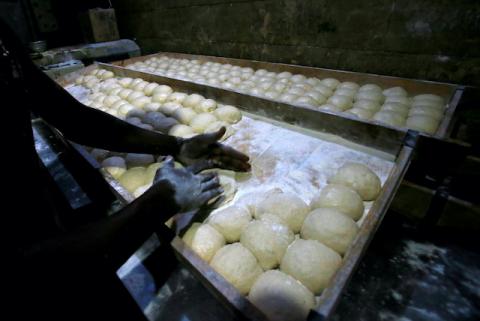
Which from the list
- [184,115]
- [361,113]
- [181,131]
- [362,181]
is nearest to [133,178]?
[181,131]

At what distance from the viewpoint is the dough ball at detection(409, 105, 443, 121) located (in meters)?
2.50

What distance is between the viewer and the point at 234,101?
3.21 metres

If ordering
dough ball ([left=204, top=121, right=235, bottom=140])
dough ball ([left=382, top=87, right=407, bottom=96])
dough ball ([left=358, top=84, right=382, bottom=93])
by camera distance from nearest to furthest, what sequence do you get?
dough ball ([left=204, top=121, right=235, bottom=140]) < dough ball ([left=382, top=87, right=407, bottom=96]) < dough ball ([left=358, top=84, right=382, bottom=93])

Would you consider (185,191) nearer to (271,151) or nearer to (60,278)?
(60,278)

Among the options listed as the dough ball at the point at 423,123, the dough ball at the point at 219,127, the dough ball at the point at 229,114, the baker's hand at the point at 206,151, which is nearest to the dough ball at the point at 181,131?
the dough ball at the point at 219,127

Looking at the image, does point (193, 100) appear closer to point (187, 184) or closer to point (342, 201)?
point (187, 184)

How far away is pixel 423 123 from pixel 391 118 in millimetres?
258

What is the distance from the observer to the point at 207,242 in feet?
5.39

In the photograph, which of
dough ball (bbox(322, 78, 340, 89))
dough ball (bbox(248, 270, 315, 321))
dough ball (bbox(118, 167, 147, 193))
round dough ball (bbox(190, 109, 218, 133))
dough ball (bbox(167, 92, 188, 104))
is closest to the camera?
dough ball (bbox(248, 270, 315, 321))

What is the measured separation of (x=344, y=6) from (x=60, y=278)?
4.11 metres

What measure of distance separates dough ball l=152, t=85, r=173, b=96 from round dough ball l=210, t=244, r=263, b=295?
2.85 meters

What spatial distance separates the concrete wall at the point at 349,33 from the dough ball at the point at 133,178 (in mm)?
3172

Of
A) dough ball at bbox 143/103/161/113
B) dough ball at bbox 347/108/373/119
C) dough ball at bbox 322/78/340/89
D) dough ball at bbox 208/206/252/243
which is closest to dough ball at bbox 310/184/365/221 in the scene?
dough ball at bbox 208/206/252/243

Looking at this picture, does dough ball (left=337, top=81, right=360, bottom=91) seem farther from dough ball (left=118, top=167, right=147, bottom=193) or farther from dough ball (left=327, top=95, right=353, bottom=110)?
dough ball (left=118, top=167, right=147, bottom=193)
